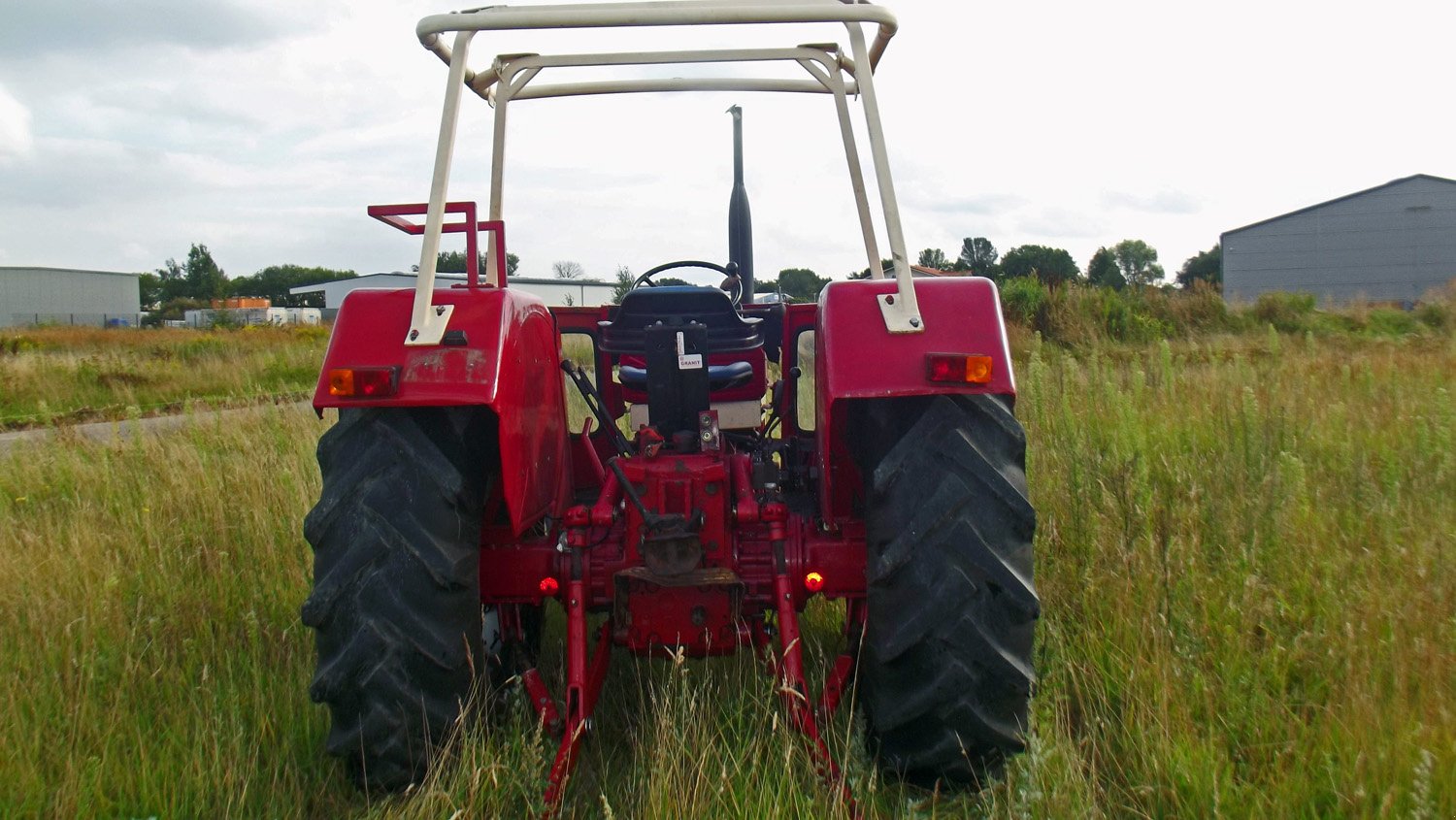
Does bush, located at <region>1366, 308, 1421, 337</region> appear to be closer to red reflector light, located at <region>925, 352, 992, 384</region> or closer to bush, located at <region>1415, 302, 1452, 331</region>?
bush, located at <region>1415, 302, 1452, 331</region>

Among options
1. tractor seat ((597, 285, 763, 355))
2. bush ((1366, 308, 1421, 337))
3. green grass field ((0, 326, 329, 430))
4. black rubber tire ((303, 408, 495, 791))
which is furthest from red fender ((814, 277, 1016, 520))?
bush ((1366, 308, 1421, 337))

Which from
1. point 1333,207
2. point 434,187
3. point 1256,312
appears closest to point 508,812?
point 434,187

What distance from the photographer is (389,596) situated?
2.36 m

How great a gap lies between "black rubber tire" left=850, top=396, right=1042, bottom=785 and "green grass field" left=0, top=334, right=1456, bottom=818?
12 centimetres

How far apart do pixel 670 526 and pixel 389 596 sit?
28.6 inches

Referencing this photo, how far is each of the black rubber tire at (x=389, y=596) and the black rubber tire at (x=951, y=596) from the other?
1.03 metres

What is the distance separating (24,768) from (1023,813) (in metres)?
2.55

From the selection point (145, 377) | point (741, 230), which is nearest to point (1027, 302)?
point (741, 230)

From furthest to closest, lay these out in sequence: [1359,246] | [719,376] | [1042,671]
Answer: [1359,246], [719,376], [1042,671]

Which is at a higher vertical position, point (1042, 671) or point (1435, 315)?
point (1435, 315)

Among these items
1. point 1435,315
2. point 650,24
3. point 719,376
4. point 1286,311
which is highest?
point 650,24

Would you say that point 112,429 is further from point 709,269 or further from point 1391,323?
point 1391,323

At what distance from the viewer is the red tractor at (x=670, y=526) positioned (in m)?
2.35

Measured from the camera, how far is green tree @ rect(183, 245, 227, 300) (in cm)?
7762
